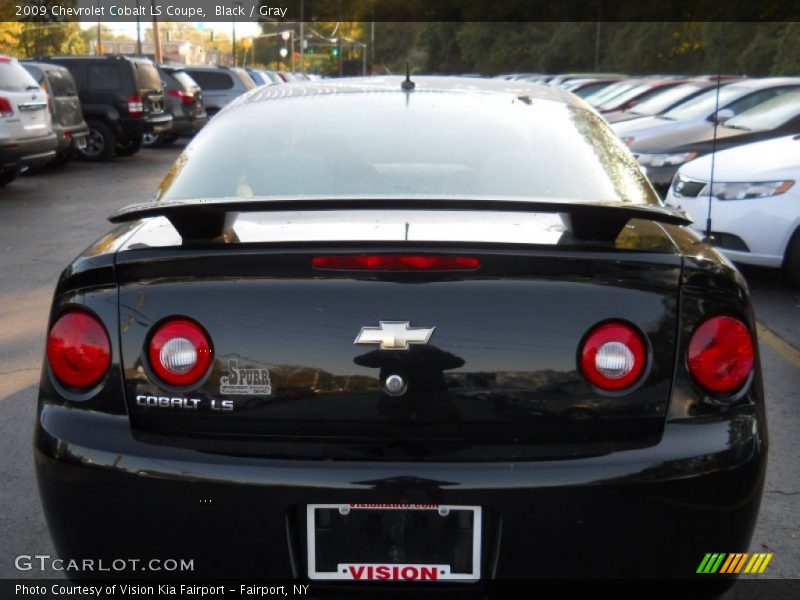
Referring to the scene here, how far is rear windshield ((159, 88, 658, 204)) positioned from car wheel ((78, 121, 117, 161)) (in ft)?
53.4

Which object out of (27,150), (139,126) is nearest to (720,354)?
(27,150)

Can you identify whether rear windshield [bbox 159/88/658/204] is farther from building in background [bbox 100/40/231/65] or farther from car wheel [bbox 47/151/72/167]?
building in background [bbox 100/40/231/65]

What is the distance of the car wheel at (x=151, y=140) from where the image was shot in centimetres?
2039

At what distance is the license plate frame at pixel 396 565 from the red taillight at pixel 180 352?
1.32 feet

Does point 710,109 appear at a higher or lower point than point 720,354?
lower

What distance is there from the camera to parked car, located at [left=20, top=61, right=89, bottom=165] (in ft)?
50.3

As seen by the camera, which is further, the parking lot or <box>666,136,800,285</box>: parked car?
<box>666,136,800,285</box>: parked car

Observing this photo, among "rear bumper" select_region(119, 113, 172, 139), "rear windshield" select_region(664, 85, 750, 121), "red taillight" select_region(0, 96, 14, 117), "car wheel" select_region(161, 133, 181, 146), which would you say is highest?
"rear windshield" select_region(664, 85, 750, 121)

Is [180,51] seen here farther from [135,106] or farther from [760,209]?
[760,209]

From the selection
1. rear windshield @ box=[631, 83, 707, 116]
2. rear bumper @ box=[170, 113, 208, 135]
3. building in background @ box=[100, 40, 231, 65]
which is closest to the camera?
rear windshield @ box=[631, 83, 707, 116]

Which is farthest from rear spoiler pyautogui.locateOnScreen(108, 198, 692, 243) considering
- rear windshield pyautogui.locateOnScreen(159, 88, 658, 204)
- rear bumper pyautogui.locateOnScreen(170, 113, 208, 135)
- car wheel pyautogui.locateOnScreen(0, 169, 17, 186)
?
rear bumper pyautogui.locateOnScreen(170, 113, 208, 135)

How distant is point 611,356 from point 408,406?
→ 0.47 m

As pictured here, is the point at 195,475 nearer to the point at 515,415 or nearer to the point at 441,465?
the point at 441,465

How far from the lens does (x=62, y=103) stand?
15922 mm
